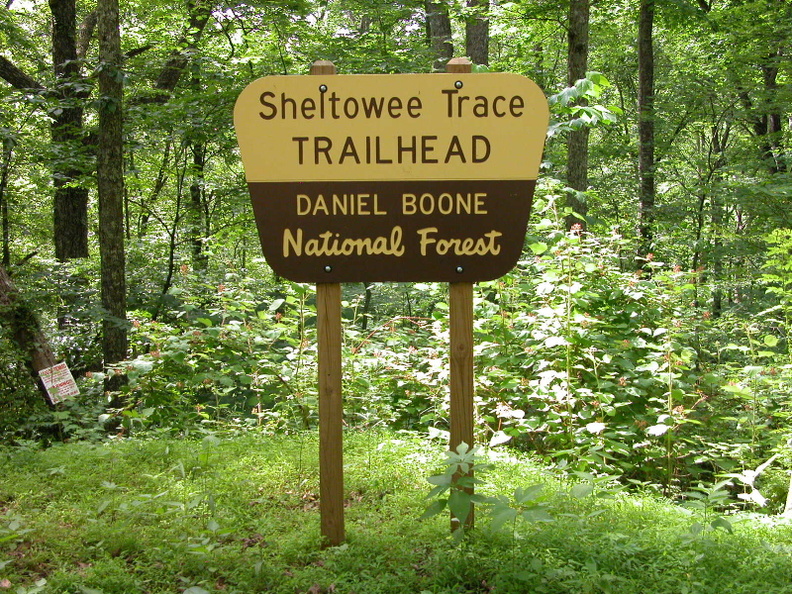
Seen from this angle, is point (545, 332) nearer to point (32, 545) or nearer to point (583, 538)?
point (583, 538)

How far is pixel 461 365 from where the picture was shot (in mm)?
3131

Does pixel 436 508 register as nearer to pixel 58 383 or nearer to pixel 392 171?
pixel 392 171

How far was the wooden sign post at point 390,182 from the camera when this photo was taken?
3.02 metres

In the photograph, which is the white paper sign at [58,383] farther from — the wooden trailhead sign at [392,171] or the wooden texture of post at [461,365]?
the wooden texture of post at [461,365]

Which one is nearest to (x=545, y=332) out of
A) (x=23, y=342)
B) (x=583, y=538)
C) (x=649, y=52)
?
(x=583, y=538)

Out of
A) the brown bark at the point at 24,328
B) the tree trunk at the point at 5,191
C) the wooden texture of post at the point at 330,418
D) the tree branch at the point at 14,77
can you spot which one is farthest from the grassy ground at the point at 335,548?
the tree branch at the point at 14,77

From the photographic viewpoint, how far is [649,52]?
12680 mm

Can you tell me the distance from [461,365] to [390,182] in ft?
3.05

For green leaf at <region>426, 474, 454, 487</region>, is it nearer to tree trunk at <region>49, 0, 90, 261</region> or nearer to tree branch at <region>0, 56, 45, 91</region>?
tree trunk at <region>49, 0, 90, 261</region>

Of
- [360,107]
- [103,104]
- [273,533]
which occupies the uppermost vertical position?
[103,104]

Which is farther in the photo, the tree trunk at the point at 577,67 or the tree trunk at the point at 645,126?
the tree trunk at the point at 645,126

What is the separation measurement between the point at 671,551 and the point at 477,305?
265 centimetres

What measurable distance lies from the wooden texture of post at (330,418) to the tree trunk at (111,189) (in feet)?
11.3

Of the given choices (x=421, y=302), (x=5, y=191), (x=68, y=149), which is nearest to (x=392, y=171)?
(x=421, y=302)
